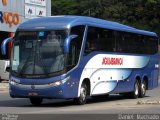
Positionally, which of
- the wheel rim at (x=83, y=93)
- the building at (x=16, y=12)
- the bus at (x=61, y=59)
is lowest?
the wheel rim at (x=83, y=93)

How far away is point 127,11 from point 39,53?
61542mm

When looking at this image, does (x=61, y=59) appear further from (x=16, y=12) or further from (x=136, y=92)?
(x=16, y=12)

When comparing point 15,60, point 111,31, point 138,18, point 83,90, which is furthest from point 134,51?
point 138,18

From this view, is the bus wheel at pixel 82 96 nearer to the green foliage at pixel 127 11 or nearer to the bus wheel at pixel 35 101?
the bus wheel at pixel 35 101

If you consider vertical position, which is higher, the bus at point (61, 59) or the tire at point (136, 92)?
the bus at point (61, 59)

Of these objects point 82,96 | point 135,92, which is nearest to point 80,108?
point 82,96

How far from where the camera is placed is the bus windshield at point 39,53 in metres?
21.3

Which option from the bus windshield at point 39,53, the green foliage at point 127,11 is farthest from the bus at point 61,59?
the green foliage at point 127,11

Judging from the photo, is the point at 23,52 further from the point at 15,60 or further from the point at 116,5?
the point at 116,5

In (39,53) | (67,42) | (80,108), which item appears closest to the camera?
(80,108)

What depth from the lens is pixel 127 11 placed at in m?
82.1

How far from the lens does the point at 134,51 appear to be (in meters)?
27.8

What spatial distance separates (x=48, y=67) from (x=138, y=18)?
202 feet

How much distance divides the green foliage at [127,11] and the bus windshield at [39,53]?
5507 centimetres
